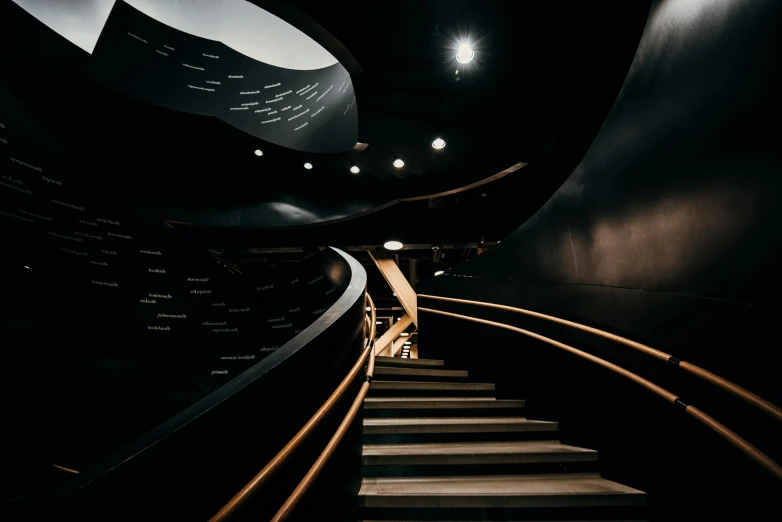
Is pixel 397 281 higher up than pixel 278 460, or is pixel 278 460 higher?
pixel 397 281

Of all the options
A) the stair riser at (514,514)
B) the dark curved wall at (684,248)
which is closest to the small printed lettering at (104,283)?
the stair riser at (514,514)

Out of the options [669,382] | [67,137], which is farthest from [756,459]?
[67,137]

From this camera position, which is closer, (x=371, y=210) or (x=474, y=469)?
(x=474, y=469)

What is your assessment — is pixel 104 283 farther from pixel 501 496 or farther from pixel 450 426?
pixel 501 496

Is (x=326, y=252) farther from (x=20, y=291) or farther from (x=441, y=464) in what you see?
(x=20, y=291)

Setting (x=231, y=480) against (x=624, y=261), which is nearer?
(x=231, y=480)

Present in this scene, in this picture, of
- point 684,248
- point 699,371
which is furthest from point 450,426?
point 684,248

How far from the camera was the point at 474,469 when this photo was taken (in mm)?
2416

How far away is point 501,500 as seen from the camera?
80.4 inches

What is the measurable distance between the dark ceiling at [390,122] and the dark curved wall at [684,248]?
168 cm

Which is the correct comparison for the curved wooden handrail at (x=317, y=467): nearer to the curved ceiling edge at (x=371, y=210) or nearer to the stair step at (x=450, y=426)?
the stair step at (x=450, y=426)

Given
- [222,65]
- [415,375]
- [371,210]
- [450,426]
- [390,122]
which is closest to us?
[450,426]

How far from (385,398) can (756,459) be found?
2570 millimetres

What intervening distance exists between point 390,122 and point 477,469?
458 centimetres
